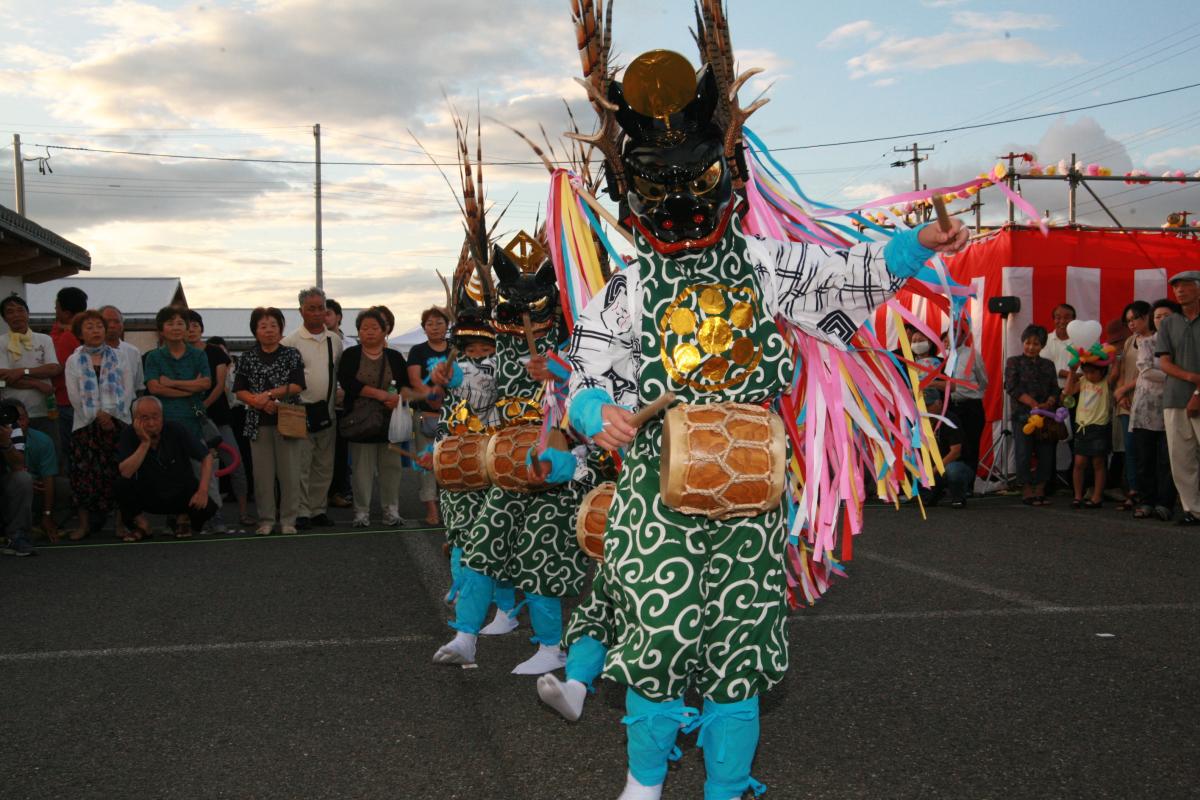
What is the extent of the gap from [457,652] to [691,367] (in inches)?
90.7

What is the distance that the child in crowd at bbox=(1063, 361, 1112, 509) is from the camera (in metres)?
10.1

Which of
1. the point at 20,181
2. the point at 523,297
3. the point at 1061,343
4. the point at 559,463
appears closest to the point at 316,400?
the point at 523,297

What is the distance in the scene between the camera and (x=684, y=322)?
127 inches

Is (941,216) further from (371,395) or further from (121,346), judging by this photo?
(121,346)

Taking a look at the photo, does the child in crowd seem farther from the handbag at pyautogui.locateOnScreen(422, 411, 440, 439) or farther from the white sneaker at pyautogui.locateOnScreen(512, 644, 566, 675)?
the white sneaker at pyautogui.locateOnScreen(512, 644, 566, 675)

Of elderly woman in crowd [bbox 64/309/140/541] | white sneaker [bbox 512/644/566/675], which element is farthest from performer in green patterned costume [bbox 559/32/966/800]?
elderly woman in crowd [bbox 64/309/140/541]

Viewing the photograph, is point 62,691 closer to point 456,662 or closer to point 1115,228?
point 456,662

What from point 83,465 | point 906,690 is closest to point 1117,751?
point 906,690

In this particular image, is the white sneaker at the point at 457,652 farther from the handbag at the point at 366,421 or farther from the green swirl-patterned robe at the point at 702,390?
the handbag at the point at 366,421

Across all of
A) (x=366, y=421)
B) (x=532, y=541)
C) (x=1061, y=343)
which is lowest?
(x=532, y=541)

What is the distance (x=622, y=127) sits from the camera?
338cm

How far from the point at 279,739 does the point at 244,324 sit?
29218mm

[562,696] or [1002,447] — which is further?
[1002,447]

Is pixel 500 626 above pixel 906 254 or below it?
below
